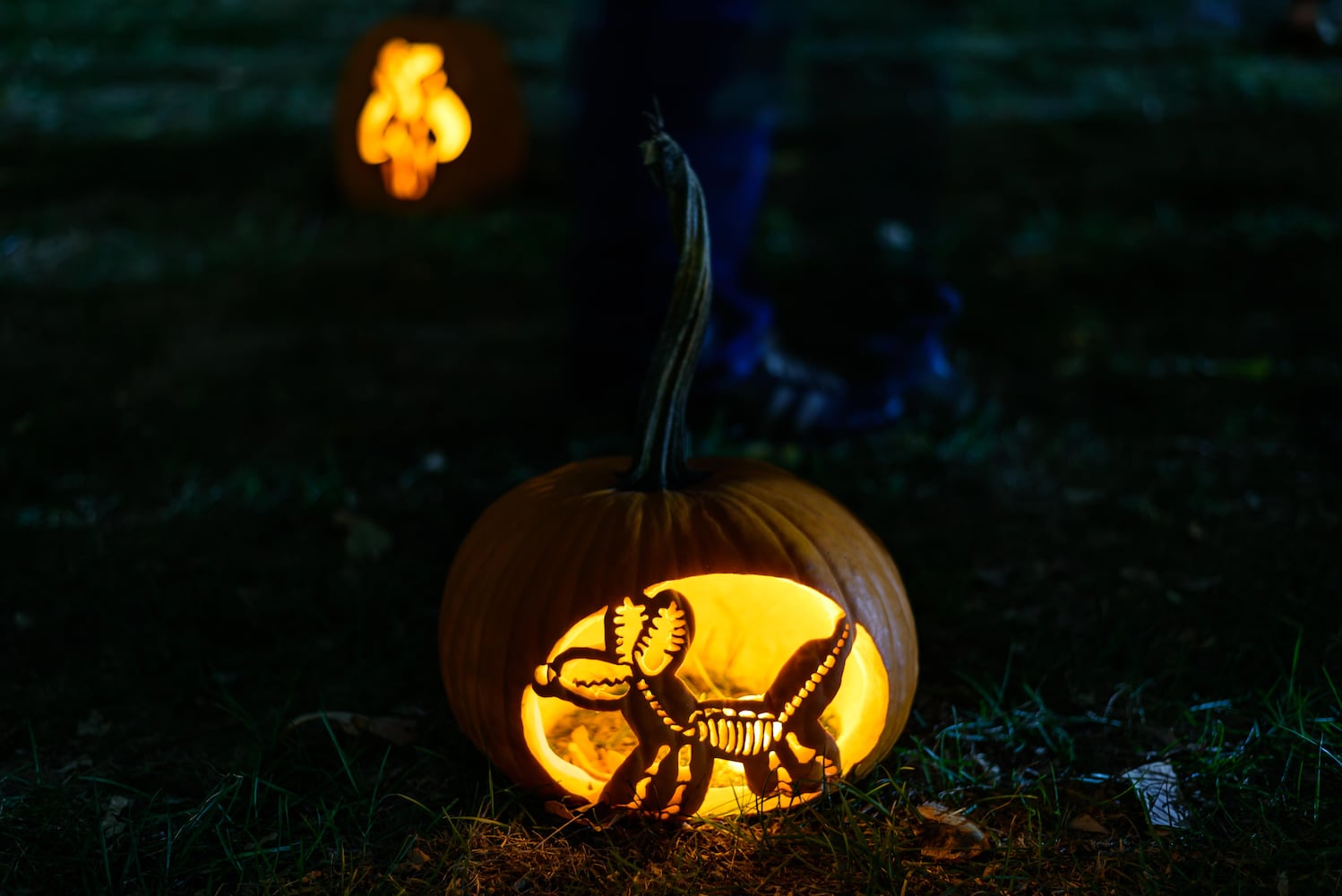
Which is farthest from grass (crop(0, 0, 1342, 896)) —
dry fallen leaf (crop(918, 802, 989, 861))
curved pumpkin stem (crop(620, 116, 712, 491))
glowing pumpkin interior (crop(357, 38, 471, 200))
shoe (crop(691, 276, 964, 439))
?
curved pumpkin stem (crop(620, 116, 712, 491))

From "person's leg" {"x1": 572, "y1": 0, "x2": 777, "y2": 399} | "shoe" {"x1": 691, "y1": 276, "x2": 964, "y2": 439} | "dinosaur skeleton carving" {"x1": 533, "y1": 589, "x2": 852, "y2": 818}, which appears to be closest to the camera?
"dinosaur skeleton carving" {"x1": 533, "y1": 589, "x2": 852, "y2": 818}

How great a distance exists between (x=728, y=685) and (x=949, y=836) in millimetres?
406

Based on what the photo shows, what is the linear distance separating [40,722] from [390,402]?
1.62m

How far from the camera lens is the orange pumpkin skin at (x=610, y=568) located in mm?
1797

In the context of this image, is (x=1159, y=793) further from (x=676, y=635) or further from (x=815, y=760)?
(x=676, y=635)

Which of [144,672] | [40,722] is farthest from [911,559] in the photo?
[40,722]

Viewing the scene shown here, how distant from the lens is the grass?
1.85 m

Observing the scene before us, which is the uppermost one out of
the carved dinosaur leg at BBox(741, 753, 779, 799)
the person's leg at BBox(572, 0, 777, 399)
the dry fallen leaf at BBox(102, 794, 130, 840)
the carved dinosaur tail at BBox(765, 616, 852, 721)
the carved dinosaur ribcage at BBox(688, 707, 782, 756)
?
the person's leg at BBox(572, 0, 777, 399)

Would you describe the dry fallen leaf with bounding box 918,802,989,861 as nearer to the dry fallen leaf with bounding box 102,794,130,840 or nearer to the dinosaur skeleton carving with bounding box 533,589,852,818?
the dinosaur skeleton carving with bounding box 533,589,852,818

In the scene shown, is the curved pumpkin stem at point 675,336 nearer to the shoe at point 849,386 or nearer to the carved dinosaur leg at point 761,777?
the carved dinosaur leg at point 761,777

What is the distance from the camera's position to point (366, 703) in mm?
2234

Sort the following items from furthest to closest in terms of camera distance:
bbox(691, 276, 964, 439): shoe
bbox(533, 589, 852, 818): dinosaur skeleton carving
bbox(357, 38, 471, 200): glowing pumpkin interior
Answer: bbox(357, 38, 471, 200): glowing pumpkin interior, bbox(691, 276, 964, 439): shoe, bbox(533, 589, 852, 818): dinosaur skeleton carving

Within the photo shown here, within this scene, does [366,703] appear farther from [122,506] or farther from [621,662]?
[122,506]

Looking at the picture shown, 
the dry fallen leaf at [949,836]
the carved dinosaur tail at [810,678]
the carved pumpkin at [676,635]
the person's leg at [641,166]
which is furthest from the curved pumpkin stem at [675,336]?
the person's leg at [641,166]
